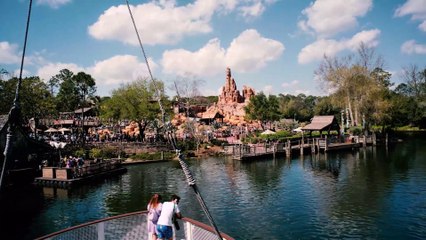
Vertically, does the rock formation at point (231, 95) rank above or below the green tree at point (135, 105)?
above

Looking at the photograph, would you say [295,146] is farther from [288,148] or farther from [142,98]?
[142,98]

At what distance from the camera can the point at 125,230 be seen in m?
11.7

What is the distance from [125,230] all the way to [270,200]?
55.2 feet

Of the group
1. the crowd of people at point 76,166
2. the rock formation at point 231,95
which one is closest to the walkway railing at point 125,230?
the crowd of people at point 76,166

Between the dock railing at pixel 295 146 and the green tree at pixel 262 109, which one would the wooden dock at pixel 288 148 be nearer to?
the dock railing at pixel 295 146

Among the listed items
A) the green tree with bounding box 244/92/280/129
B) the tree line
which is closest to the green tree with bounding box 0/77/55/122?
the tree line

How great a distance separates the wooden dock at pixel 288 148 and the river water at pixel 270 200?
5.67 m

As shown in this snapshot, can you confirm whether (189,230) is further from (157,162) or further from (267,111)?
(267,111)

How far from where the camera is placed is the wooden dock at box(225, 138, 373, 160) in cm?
4988

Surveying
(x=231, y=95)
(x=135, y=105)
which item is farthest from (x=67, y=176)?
(x=231, y=95)

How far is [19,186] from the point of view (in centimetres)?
3359

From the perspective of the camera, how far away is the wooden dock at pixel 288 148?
164 ft

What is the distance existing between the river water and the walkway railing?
835 centimetres

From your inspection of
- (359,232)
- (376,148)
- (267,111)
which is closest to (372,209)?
(359,232)
